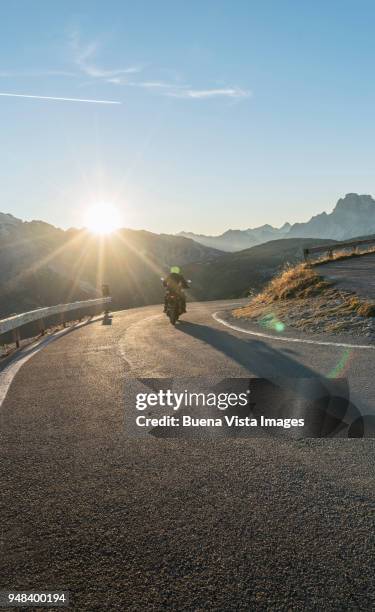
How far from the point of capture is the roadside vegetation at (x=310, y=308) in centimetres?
1054

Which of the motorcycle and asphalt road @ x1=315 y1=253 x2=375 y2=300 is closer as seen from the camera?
asphalt road @ x1=315 y1=253 x2=375 y2=300

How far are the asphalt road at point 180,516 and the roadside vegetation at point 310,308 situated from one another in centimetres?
569

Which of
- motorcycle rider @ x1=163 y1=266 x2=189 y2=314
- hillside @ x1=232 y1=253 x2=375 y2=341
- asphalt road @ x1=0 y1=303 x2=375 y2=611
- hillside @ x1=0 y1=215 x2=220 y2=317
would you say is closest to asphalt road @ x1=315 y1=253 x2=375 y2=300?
hillside @ x1=232 y1=253 x2=375 y2=341

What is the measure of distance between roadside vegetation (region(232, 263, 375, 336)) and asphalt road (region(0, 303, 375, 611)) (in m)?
5.69

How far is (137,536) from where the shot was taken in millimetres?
2568

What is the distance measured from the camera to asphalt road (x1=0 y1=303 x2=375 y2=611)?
6.93 ft

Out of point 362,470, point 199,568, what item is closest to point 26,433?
point 199,568

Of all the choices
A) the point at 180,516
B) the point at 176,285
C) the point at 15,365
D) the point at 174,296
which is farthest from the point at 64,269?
the point at 180,516

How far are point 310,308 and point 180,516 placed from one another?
10665 millimetres

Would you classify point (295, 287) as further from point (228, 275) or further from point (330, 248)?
point (228, 275)

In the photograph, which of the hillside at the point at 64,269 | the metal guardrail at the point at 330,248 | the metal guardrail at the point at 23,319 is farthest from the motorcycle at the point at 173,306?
the hillside at the point at 64,269

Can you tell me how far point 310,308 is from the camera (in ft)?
41.7

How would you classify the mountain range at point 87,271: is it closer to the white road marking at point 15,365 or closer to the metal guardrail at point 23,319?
the metal guardrail at point 23,319

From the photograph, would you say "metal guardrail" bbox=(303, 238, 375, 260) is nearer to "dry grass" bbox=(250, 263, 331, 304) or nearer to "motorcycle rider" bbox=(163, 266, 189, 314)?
"dry grass" bbox=(250, 263, 331, 304)
